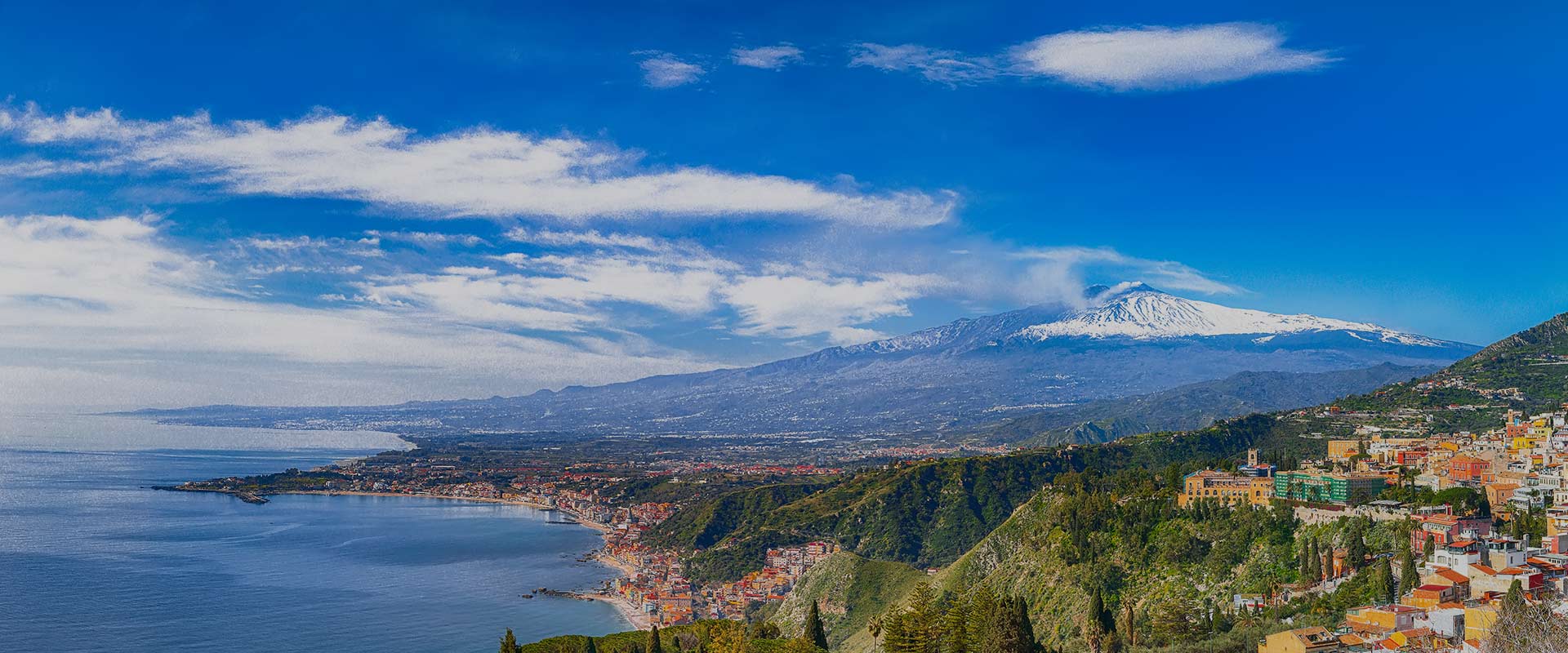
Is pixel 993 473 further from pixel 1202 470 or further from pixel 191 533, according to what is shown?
pixel 191 533

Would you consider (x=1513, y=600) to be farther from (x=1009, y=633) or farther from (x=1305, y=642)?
(x=1009, y=633)

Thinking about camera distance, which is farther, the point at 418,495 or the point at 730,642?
the point at 418,495

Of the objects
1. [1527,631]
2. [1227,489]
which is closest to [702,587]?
[1227,489]

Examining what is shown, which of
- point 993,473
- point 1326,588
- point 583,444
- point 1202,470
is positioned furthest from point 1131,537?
point 583,444

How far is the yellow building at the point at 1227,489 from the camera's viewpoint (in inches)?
1500

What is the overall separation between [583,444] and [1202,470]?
149666mm

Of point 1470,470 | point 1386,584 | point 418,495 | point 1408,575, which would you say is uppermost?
point 1470,470

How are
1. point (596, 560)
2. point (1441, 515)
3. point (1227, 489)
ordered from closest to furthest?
1. point (1441, 515)
2. point (1227, 489)
3. point (596, 560)

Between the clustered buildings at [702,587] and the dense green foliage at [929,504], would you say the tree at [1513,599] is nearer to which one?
the clustered buildings at [702,587]

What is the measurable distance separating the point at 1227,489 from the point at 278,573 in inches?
1946

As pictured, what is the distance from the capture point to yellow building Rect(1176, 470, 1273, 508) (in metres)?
38.1

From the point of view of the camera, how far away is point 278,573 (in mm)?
61906

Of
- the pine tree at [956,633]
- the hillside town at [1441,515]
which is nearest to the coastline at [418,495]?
the hillside town at [1441,515]

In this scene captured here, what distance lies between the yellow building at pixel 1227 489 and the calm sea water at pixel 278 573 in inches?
1002
